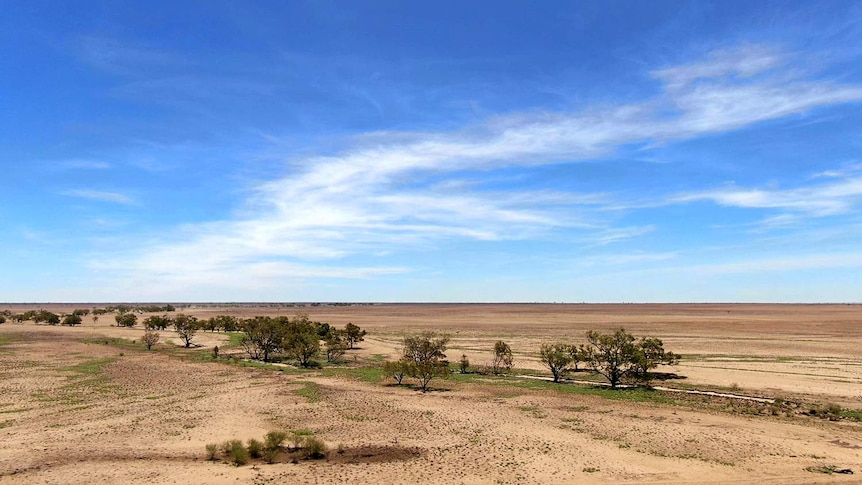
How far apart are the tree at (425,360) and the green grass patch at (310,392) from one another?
307 inches

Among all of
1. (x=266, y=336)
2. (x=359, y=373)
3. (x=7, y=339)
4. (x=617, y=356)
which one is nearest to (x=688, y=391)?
(x=617, y=356)

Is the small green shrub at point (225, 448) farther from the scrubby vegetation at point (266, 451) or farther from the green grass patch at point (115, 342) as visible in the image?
the green grass patch at point (115, 342)

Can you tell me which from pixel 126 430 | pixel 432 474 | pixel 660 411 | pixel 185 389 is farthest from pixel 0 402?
pixel 660 411

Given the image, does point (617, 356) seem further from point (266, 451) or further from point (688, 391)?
point (266, 451)

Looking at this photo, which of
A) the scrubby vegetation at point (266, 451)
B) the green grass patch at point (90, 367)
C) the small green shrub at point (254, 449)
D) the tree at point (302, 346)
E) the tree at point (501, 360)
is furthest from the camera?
the tree at point (302, 346)

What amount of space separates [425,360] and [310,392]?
15087mm

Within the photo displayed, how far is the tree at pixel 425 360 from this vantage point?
4222 centimetres

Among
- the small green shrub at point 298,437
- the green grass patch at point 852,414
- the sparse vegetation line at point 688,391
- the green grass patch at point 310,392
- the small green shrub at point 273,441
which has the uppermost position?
the small green shrub at point 273,441

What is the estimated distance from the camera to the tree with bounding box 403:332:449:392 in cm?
4222

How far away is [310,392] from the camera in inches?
1524

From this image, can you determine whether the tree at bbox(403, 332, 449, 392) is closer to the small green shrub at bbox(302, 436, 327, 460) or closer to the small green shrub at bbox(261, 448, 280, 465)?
the small green shrub at bbox(302, 436, 327, 460)

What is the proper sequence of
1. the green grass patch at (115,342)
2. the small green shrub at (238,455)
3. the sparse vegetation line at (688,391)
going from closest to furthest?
1. the small green shrub at (238,455)
2. the sparse vegetation line at (688,391)
3. the green grass patch at (115,342)

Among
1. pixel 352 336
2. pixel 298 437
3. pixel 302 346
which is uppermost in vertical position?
pixel 302 346

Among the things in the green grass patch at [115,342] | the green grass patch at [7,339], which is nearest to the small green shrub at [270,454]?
the green grass patch at [115,342]
